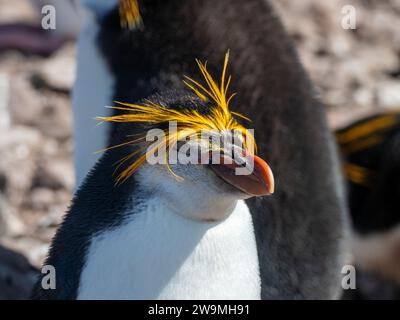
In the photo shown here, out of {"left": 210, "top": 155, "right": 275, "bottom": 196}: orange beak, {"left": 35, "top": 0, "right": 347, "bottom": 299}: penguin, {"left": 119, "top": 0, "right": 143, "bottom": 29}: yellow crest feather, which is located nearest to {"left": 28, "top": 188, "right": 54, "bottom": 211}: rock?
{"left": 35, "top": 0, "right": 347, "bottom": 299}: penguin

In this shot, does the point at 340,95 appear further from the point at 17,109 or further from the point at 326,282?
the point at 326,282

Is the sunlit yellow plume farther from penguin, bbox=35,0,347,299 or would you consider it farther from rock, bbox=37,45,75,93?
rock, bbox=37,45,75,93

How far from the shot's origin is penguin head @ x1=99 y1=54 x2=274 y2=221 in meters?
1.96

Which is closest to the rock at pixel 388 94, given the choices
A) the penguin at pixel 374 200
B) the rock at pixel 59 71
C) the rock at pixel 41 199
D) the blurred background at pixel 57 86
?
the blurred background at pixel 57 86

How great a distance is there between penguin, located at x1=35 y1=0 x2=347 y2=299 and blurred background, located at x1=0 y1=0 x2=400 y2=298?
21.7 inches

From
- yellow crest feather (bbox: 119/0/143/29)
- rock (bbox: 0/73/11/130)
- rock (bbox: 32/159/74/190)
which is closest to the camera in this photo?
yellow crest feather (bbox: 119/0/143/29)

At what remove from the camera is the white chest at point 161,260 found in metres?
2.01

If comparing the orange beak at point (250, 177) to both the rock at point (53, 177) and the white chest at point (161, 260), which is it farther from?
the rock at point (53, 177)

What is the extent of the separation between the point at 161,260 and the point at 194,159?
0.21m

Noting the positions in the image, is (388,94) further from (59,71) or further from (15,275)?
(15,275)

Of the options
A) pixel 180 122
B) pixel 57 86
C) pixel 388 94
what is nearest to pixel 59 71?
pixel 57 86

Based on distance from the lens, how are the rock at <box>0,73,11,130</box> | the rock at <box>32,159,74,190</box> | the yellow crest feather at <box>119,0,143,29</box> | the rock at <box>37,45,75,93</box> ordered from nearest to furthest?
the yellow crest feather at <box>119,0,143,29</box> → the rock at <box>32,159,74,190</box> → the rock at <box>0,73,11,130</box> → the rock at <box>37,45,75,93</box>

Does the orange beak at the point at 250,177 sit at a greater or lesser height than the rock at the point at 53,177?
lesser
